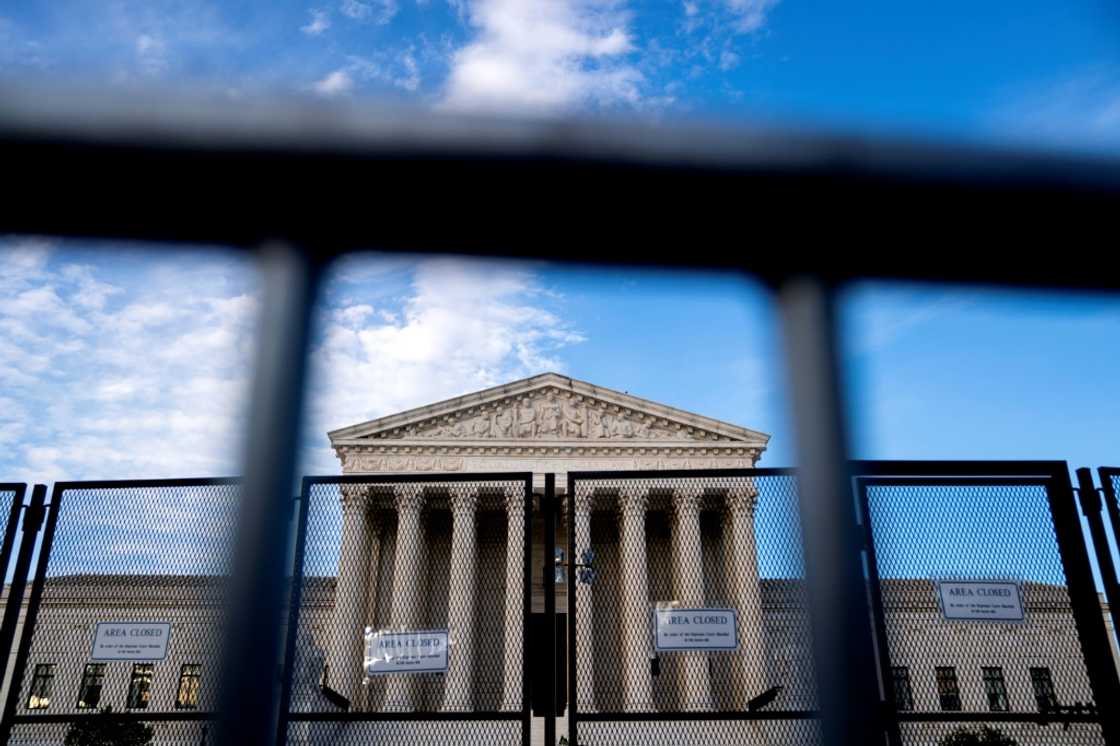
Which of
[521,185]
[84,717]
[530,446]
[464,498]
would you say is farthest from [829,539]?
[530,446]

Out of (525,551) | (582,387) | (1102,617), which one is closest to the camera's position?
(1102,617)

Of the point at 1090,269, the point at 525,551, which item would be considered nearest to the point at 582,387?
the point at 525,551

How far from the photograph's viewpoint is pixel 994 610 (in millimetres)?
6656

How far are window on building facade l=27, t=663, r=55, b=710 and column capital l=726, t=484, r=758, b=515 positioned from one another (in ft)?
22.0

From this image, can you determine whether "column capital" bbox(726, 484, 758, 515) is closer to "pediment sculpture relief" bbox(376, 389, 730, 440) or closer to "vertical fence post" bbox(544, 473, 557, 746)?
"vertical fence post" bbox(544, 473, 557, 746)

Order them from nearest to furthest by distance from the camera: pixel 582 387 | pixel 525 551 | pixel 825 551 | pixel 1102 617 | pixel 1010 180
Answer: pixel 825 551 < pixel 1010 180 < pixel 1102 617 < pixel 525 551 < pixel 582 387

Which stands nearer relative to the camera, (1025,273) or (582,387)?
(1025,273)

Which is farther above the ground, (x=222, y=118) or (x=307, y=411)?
(x=222, y=118)

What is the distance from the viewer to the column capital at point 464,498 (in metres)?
35.2

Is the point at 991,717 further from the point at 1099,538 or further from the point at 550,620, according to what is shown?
the point at 550,620

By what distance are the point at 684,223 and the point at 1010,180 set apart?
1.46 feet

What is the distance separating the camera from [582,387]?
4709 cm

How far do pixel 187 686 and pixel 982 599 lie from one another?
254 inches

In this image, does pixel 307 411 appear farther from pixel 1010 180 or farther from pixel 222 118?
pixel 1010 180
